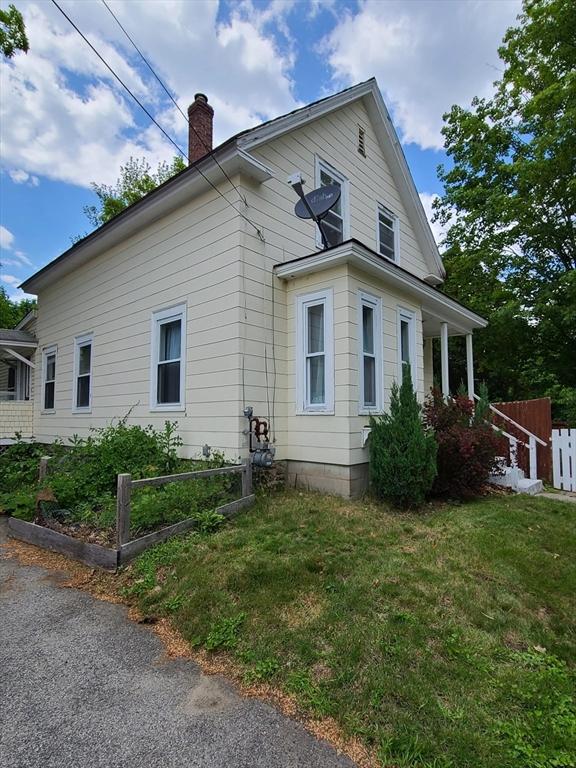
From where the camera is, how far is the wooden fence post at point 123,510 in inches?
165

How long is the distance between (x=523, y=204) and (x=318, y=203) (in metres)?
10.1

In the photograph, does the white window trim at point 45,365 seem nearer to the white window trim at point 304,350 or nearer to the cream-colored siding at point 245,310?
the cream-colored siding at point 245,310

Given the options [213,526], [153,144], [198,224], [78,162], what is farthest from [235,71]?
[78,162]

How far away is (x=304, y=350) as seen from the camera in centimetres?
682

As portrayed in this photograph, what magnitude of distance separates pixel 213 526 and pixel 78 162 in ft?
49.6

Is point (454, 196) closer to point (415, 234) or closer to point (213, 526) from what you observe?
point (415, 234)

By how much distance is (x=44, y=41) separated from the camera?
611 cm

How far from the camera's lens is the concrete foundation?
6141 millimetres

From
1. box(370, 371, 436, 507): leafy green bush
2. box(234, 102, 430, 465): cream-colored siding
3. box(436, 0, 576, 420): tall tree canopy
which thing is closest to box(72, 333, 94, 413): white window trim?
box(234, 102, 430, 465): cream-colored siding

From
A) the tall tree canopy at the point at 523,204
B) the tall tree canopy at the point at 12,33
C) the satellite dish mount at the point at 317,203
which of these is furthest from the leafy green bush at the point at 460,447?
the tall tree canopy at the point at 12,33

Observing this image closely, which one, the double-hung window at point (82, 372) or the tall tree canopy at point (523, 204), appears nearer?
the double-hung window at point (82, 372)

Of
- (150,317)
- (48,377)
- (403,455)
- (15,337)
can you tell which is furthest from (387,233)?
(15,337)

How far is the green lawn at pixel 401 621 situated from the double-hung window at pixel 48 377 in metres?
9.01

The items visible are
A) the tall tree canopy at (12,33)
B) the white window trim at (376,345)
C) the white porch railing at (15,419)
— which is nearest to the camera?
the white window trim at (376,345)
